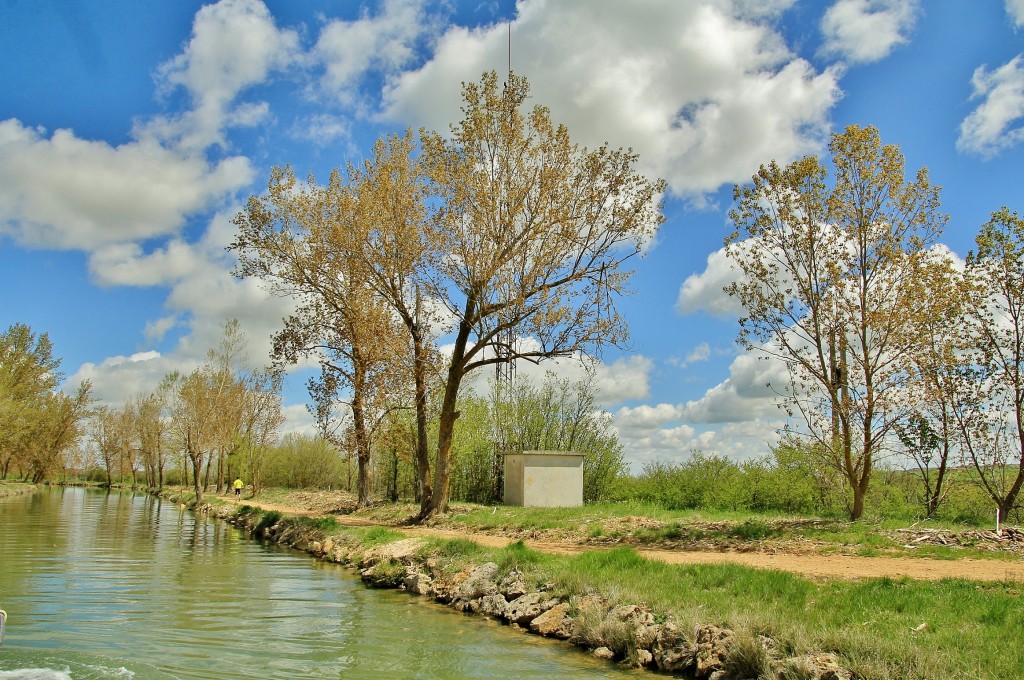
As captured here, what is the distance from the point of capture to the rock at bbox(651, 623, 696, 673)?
28.0 feet

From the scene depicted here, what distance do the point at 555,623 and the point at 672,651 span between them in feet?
7.96

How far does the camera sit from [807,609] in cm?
853

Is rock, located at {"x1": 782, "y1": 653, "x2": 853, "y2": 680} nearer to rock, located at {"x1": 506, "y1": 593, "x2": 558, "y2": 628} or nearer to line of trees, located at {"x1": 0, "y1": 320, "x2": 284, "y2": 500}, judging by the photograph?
rock, located at {"x1": 506, "y1": 593, "x2": 558, "y2": 628}

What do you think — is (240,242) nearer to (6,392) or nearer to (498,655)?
(498,655)

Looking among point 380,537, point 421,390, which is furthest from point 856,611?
point 421,390

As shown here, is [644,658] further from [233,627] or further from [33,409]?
[33,409]

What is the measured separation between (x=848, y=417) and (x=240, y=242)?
2313cm

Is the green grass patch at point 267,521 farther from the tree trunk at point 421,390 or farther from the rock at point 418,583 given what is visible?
the rock at point 418,583

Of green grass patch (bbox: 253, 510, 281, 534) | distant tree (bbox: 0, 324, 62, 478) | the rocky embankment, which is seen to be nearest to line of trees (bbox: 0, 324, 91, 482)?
distant tree (bbox: 0, 324, 62, 478)

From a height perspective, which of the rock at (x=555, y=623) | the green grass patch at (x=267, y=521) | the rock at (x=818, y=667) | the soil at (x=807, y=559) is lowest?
the green grass patch at (x=267, y=521)

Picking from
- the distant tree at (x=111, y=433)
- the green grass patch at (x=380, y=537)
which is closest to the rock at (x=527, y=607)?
the green grass patch at (x=380, y=537)

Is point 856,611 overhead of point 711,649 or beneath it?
overhead

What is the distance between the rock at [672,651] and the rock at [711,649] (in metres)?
0.14

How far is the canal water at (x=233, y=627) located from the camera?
846 cm
